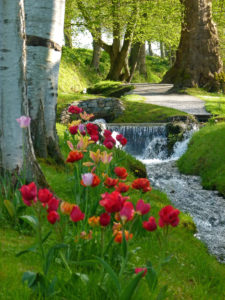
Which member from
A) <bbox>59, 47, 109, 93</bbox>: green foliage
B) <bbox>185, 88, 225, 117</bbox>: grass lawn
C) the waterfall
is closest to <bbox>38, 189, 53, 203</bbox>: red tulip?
the waterfall

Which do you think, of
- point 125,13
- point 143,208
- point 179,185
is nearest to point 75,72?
point 125,13

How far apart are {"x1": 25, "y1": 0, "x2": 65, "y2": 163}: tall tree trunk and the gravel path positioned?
11931mm

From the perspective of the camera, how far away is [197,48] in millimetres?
24141

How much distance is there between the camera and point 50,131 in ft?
21.8

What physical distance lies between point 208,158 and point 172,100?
34.5 ft

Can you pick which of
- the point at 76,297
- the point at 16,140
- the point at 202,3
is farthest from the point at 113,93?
the point at 76,297

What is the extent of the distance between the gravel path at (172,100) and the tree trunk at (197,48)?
1.68m

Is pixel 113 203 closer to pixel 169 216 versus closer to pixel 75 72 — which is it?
pixel 169 216

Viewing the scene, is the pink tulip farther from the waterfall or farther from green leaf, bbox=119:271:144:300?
the waterfall

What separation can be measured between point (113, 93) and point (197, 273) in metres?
20.8

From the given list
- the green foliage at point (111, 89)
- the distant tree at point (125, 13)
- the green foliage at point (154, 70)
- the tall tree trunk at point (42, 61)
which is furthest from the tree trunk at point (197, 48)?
the tall tree trunk at point (42, 61)

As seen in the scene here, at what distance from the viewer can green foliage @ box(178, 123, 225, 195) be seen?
9844mm

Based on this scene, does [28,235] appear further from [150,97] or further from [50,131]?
[150,97]

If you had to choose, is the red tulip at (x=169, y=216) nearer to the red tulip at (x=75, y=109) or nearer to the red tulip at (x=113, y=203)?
the red tulip at (x=113, y=203)
